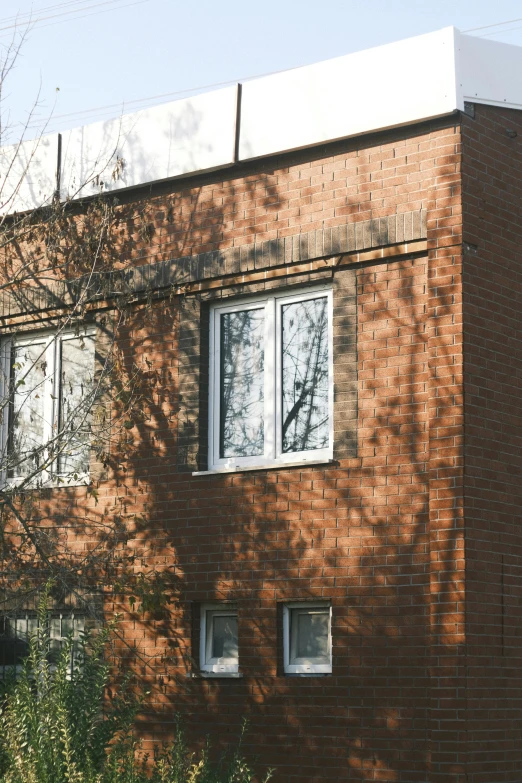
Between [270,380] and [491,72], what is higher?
[491,72]

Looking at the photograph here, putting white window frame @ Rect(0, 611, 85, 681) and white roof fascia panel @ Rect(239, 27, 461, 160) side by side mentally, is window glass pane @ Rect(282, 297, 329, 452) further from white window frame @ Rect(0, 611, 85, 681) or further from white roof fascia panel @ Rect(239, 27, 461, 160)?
white window frame @ Rect(0, 611, 85, 681)

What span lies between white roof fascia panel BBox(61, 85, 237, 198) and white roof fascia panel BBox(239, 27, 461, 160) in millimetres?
296

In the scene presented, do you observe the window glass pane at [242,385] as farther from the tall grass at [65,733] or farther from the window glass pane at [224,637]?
the tall grass at [65,733]

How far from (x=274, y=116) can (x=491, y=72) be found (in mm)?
2044

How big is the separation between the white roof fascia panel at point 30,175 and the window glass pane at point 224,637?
4750 mm

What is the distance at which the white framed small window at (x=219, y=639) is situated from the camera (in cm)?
1132

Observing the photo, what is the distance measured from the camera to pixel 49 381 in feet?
43.7

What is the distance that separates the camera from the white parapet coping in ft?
34.4

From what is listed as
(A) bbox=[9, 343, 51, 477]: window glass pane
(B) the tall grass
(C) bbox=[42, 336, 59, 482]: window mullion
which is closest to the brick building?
(C) bbox=[42, 336, 59, 482]: window mullion

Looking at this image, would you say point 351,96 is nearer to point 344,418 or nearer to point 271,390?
point 271,390

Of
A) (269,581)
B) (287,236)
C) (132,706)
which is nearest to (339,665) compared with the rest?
(269,581)

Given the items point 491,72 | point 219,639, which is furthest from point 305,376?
point 491,72

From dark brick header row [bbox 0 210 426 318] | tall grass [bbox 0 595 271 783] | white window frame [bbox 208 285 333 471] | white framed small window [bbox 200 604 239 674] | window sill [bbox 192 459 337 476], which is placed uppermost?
dark brick header row [bbox 0 210 426 318]

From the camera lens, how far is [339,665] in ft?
34.2
